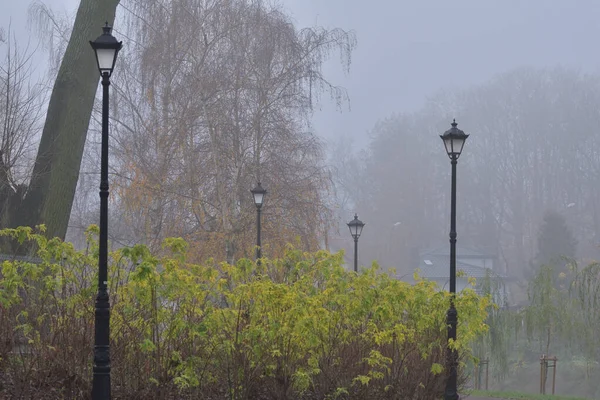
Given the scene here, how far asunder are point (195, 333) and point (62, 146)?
6.74 m

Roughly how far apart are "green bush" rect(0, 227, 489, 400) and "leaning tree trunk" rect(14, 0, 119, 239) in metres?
4.62

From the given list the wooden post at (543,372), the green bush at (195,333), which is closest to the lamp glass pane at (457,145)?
the green bush at (195,333)

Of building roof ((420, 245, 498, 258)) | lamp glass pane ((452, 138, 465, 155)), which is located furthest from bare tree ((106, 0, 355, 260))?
building roof ((420, 245, 498, 258))

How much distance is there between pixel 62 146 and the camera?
46.2 feet

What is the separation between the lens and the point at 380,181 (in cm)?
6812

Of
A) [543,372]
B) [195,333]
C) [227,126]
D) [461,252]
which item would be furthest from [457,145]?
[461,252]

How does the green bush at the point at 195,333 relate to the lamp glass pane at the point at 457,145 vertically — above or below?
below

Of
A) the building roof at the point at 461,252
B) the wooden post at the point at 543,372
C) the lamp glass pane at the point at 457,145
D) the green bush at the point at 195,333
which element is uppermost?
the lamp glass pane at the point at 457,145

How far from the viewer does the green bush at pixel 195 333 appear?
8.30 metres

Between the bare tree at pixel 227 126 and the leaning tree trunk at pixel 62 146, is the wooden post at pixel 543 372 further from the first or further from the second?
the leaning tree trunk at pixel 62 146

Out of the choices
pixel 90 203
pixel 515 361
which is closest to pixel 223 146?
pixel 90 203

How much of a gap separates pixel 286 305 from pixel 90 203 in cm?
2209

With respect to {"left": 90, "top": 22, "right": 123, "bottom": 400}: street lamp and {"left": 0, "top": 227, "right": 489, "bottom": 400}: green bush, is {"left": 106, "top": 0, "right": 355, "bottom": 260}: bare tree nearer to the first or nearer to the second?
{"left": 0, "top": 227, "right": 489, "bottom": 400}: green bush

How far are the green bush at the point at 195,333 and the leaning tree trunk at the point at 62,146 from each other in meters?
4.62
